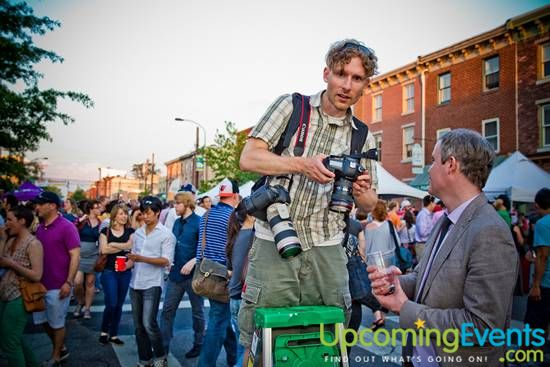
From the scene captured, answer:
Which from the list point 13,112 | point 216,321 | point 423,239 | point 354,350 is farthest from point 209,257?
point 13,112

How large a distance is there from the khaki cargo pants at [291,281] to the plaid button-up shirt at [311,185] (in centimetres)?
7

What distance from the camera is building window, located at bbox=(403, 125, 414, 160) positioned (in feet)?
79.8

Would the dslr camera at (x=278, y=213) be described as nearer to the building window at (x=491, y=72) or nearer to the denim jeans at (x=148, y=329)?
the denim jeans at (x=148, y=329)

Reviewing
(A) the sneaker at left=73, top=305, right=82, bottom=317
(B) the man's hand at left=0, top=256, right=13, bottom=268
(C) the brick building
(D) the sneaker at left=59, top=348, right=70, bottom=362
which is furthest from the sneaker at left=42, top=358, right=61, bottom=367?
(C) the brick building

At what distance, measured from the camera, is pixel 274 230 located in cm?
194

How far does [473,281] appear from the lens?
200 centimetres

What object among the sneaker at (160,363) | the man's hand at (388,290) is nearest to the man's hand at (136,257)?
the sneaker at (160,363)

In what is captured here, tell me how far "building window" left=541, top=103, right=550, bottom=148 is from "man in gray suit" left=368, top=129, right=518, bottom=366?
1934cm

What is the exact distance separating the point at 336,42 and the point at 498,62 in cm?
2180

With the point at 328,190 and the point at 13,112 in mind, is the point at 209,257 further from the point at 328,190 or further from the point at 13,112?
the point at 13,112

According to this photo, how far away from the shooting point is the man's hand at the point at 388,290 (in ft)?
6.88

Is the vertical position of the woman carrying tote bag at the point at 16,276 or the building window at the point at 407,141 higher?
the building window at the point at 407,141

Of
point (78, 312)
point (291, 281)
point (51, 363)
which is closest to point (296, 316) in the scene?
point (291, 281)

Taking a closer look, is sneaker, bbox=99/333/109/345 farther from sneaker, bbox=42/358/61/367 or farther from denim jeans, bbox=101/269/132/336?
sneaker, bbox=42/358/61/367
